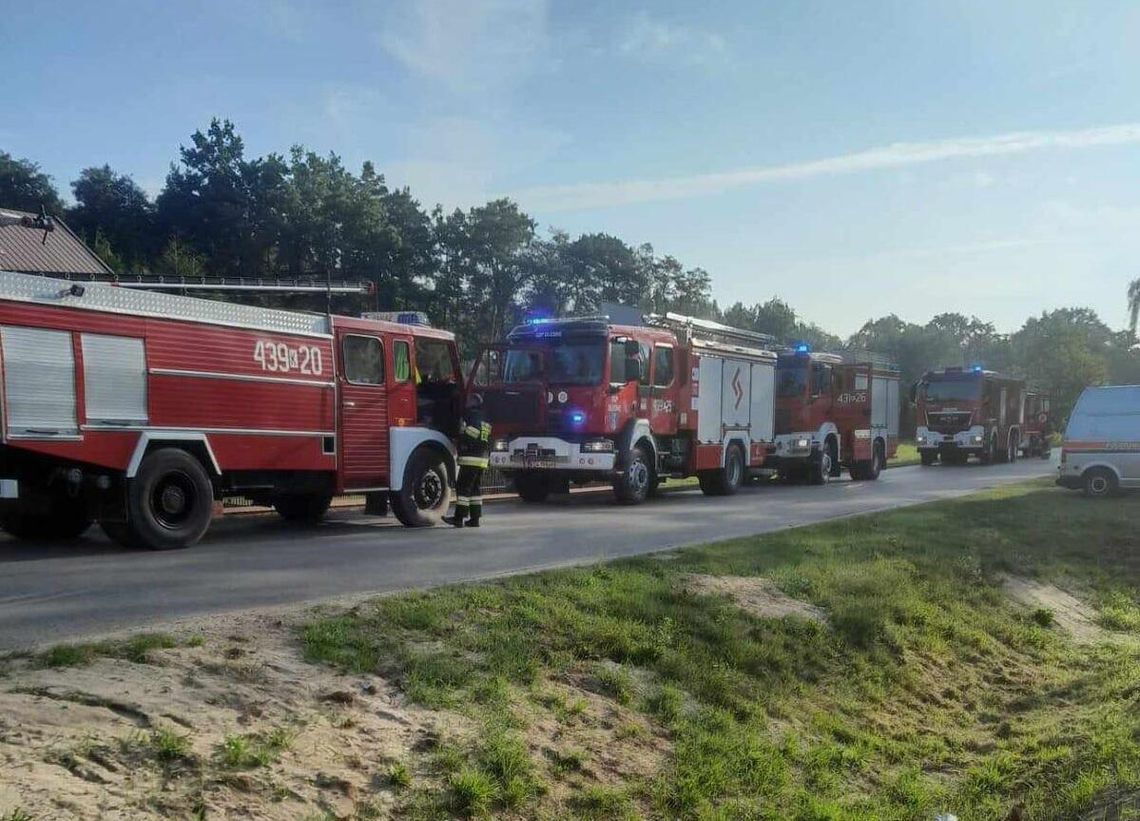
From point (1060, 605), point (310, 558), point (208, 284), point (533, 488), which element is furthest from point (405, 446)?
point (1060, 605)

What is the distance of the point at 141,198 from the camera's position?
45.2m

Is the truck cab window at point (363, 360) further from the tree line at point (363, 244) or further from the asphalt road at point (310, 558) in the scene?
the tree line at point (363, 244)

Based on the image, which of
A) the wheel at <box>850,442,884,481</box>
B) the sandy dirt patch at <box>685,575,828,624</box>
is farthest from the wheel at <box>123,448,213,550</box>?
the wheel at <box>850,442,884,481</box>

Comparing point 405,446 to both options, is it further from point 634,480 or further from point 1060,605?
point 1060,605

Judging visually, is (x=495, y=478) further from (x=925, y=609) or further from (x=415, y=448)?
(x=925, y=609)

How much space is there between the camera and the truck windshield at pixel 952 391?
33.7 m

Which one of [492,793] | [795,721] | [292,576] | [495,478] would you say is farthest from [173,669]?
[495,478]

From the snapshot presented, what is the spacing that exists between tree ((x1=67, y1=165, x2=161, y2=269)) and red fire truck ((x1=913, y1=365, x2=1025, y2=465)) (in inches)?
1175

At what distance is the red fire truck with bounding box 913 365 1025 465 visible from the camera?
33.6 metres

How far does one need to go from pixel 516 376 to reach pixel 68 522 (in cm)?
791

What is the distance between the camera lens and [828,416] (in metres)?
25.4

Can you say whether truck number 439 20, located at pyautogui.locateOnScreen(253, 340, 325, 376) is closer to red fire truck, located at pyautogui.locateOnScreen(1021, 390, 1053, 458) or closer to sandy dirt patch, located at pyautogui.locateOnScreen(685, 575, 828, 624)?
sandy dirt patch, located at pyautogui.locateOnScreen(685, 575, 828, 624)

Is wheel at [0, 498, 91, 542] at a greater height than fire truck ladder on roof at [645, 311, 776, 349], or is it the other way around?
fire truck ladder on roof at [645, 311, 776, 349]

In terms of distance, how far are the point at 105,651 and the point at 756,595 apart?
18.1ft
